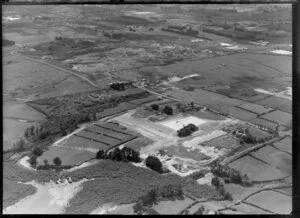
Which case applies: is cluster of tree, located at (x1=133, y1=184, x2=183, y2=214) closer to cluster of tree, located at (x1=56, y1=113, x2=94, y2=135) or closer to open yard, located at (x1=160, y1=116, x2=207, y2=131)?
open yard, located at (x1=160, y1=116, x2=207, y2=131)

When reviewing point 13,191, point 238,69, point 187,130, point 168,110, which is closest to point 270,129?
point 187,130

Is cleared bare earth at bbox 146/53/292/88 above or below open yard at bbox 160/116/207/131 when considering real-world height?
above

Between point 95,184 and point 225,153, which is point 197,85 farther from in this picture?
point 95,184

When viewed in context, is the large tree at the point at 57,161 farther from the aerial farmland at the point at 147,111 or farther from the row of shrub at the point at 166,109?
the row of shrub at the point at 166,109

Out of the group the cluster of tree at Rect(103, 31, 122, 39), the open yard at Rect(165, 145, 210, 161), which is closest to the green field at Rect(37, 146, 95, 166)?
the open yard at Rect(165, 145, 210, 161)

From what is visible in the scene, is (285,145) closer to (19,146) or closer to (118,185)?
(118,185)

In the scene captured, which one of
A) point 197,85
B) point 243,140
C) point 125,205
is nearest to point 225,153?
point 243,140

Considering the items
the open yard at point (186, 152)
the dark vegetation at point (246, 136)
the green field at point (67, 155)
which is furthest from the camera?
the dark vegetation at point (246, 136)

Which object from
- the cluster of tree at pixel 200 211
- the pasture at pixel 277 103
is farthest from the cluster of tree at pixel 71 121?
the pasture at pixel 277 103
